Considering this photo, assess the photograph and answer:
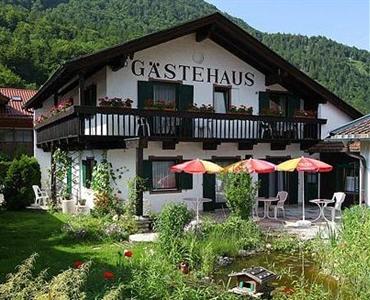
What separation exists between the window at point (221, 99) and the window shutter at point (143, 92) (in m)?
2.59

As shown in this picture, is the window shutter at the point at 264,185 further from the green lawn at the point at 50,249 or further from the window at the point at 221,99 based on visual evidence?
the green lawn at the point at 50,249

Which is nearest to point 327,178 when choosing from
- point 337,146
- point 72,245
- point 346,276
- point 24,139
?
point 337,146

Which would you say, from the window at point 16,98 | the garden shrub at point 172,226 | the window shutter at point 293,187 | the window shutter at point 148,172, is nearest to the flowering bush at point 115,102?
the window shutter at point 148,172

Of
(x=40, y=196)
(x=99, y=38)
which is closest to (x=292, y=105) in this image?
(x=40, y=196)

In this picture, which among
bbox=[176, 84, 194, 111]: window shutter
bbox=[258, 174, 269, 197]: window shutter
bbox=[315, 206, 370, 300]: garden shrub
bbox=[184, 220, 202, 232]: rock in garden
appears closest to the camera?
bbox=[315, 206, 370, 300]: garden shrub

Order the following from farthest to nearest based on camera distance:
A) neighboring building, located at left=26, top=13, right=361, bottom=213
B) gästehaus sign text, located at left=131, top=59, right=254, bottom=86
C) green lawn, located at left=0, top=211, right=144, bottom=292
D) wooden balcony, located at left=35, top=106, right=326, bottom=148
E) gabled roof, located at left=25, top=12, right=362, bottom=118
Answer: gästehaus sign text, located at left=131, top=59, right=254, bottom=86
neighboring building, located at left=26, top=13, right=361, bottom=213
gabled roof, located at left=25, top=12, right=362, bottom=118
wooden balcony, located at left=35, top=106, right=326, bottom=148
green lawn, located at left=0, top=211, right=144, bottom=292

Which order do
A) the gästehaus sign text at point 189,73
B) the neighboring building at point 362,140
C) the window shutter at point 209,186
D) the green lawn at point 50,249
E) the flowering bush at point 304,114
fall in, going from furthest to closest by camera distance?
the flowering bush at point 304,114 < the window shutter at point 209,186 < the gästehaus sign text at point 189,73 < the neighboring building at point 362,140 < the green lawn at point 50,249

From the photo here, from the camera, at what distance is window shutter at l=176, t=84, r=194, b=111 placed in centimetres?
1599

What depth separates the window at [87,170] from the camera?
16.9m

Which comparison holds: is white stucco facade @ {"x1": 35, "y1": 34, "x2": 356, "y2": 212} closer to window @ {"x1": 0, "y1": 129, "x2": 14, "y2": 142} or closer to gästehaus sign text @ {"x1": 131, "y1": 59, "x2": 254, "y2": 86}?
gästehaus sign text @ {"x1": 131, "y1": 59, "x2": 254, "y2": 86}

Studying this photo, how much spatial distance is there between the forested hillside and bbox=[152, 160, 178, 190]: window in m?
20.5

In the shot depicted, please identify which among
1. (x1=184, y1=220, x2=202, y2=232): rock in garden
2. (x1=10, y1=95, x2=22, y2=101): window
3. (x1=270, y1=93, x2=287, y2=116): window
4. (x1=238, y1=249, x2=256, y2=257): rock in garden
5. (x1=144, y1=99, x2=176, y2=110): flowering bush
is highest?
(x1=10, y1=95, x2=22, y2=101): window

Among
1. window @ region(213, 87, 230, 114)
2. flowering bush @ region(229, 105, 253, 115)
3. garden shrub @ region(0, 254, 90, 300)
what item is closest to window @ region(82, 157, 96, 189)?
window @ region(213, 87, 230, 114)

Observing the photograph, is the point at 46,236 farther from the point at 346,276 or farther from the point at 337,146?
the point at 337,146
